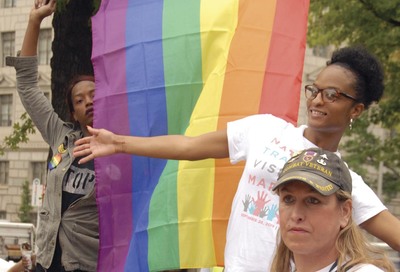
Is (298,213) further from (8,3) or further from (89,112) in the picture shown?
(8,3)

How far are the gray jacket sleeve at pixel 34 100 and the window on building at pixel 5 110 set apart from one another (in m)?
42.5

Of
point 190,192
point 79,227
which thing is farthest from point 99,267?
point 190,192

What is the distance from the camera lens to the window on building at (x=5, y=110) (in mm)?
47594

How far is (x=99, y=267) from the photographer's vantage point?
5.34 meters

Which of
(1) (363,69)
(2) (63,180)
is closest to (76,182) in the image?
(2) (63,180)

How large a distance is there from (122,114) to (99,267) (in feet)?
2.77

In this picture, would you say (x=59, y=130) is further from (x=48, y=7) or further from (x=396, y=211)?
(x=396, y=211)

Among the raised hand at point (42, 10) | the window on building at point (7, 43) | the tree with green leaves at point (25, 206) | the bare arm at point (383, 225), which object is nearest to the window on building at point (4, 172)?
the tree with green leaves at point (25, 206)

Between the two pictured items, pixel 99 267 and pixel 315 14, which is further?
pixel 315 14

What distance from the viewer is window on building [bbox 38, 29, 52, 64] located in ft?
145

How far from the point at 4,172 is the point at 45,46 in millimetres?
6861

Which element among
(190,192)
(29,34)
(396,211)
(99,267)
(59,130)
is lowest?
(99,267)

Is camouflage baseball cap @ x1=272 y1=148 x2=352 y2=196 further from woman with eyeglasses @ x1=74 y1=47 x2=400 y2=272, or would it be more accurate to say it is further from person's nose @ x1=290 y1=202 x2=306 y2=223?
woman with eyeglasses @ x1=74 y1=47 x2=400 y2=272

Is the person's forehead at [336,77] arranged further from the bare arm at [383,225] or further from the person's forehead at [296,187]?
the person's forehead at [296,187]
